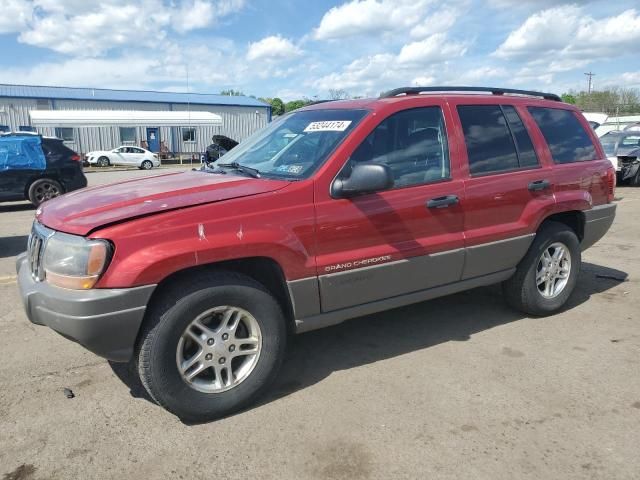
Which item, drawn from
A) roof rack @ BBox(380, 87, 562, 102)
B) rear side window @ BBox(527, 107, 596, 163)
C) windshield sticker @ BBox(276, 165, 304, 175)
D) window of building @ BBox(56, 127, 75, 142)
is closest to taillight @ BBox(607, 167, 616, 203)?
rear side window @ BBox(527, 107, 596, 163)

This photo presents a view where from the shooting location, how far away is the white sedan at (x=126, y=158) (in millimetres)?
32500

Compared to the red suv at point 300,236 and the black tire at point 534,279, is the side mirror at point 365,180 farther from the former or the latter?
the black tire at point 534,279

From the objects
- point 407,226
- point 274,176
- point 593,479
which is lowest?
point 593,479

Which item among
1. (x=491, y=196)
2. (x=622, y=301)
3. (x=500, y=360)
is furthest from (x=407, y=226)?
(x=622, y=301)

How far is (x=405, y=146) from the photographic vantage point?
3857mm

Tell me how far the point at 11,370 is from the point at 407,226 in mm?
2937

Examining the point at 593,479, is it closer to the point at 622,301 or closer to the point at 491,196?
the point at 491,196

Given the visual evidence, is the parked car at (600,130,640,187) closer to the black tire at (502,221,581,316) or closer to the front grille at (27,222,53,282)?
the black tire at (502,221,581,316)

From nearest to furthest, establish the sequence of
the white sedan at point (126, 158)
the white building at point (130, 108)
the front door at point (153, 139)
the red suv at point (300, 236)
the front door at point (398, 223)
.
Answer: the red suv at point (300, 236) → the front door at point (398, 223) → the white sedan at point (126, 158) → the white building at point (130, 108) → the front door at point (153, 139)

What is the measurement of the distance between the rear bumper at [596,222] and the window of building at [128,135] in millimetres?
38586

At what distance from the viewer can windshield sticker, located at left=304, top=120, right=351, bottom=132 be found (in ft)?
12.2

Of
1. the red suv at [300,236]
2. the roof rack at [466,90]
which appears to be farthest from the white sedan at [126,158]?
the roof rack at [466,90]

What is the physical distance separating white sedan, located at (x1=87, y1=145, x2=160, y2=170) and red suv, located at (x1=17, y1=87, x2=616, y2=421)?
30057 mm

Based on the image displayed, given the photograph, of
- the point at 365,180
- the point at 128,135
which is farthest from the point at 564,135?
the point at 128,135
